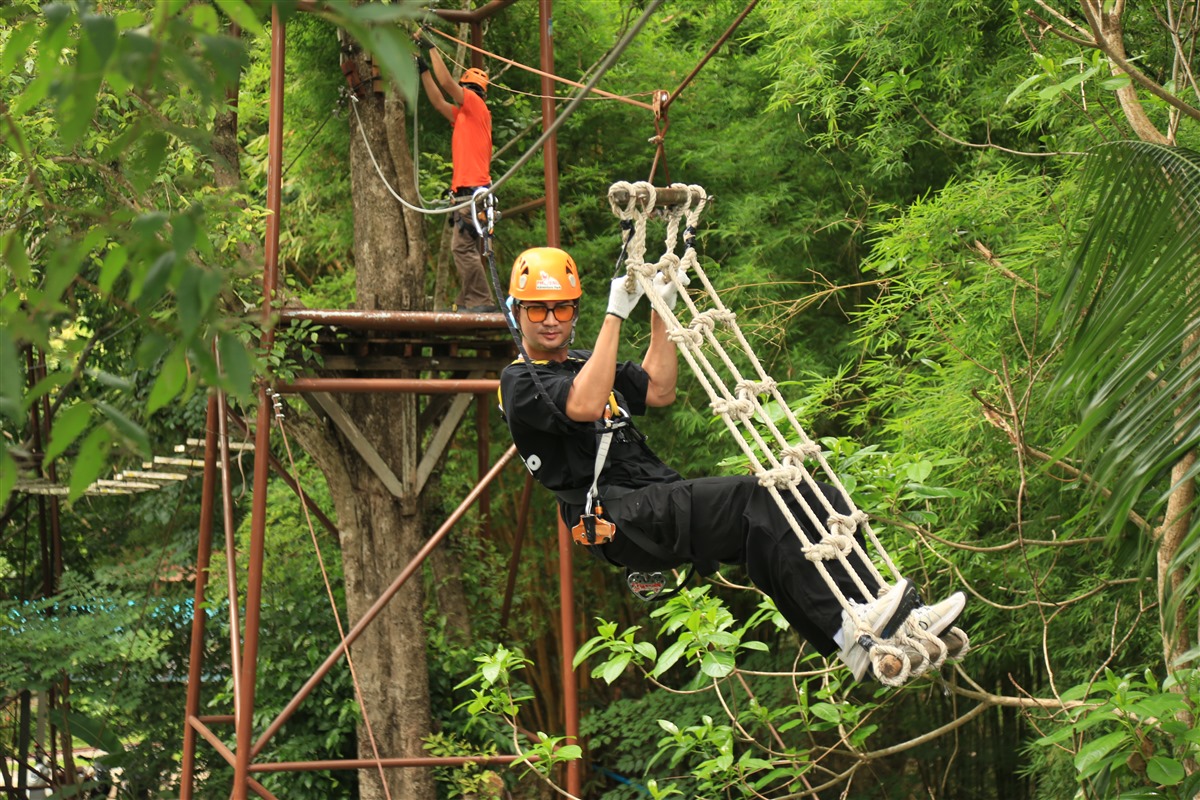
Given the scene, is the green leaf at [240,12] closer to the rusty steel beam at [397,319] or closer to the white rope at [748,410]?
the white rope at [748,410]

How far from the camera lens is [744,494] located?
3186 mm

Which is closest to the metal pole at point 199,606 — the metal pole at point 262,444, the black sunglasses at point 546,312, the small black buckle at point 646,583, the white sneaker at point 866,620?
the metal pole at point 262,444

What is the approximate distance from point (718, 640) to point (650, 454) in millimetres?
610

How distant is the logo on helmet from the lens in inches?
132

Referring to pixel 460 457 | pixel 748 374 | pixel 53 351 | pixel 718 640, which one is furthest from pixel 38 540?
pixel 53 351

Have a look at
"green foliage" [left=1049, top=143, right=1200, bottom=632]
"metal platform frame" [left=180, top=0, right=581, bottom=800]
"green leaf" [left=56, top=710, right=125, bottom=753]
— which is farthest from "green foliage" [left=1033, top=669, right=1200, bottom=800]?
"green leaf" [left=56, top=710, right=125, bottom=753]

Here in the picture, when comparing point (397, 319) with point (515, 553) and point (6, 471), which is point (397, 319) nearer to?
point (515, 553)

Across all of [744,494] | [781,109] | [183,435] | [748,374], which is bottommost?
[744,494]

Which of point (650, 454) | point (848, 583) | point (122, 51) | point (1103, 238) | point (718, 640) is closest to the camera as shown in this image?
point (122, 51)

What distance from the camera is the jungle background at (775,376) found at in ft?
12.4

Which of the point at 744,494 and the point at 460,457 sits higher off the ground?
the point at 460,457

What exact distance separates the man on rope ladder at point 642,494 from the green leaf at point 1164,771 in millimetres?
537

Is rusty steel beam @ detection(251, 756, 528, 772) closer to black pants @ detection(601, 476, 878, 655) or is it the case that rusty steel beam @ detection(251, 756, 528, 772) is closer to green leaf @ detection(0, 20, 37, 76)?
black pants @ detection(601, 476, 878, 655)

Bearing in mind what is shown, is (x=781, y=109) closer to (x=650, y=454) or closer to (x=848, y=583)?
(x=650, y=454)
